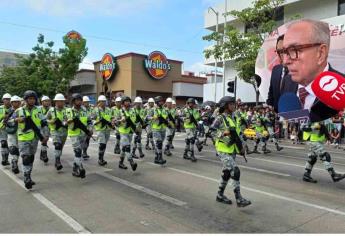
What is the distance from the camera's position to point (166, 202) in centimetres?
719

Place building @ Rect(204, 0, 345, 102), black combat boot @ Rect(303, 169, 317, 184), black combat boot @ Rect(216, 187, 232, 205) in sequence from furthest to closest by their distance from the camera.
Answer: building @ Rect(204, 0, 345, 102) < black combat boot @ Rect(303, 169, 317, 184) < black combat boot @ Rect(216, 187, 232, 205)

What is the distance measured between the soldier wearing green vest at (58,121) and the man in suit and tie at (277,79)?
5.23 meters

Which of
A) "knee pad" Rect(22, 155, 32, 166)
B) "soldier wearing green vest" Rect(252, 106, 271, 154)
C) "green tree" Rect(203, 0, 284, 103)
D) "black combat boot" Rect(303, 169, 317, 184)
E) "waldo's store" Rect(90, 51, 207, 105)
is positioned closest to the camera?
"knee pad" Rect(22, 155, 32, 166)

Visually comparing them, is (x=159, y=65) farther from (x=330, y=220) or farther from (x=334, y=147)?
(x=330, y=220)

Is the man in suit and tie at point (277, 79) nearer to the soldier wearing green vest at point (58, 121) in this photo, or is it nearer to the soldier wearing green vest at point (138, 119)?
the soldier wearing green vest at point (138, 119)

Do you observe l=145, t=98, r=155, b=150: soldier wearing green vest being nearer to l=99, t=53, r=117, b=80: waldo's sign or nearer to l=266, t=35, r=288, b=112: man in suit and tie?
l=266, t=35, r=288, b=112: man in suit and tie

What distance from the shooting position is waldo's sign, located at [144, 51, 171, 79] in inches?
1463

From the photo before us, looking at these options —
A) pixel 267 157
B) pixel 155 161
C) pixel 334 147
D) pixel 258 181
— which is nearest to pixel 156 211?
pixel 258 181

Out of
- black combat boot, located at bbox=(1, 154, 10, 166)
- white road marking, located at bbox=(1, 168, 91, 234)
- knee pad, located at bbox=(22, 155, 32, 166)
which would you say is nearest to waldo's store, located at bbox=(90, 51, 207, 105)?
black combat boot, located at bbox=(1, 154, 10, 166)

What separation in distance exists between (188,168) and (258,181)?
7.83 feet

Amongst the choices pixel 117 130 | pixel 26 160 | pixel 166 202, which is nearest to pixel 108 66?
pixel 117 130

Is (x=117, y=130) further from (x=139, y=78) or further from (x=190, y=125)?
(x=139, y=78)

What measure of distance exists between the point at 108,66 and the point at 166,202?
32352 millimetres

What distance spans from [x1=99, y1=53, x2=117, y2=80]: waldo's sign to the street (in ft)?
88.4
